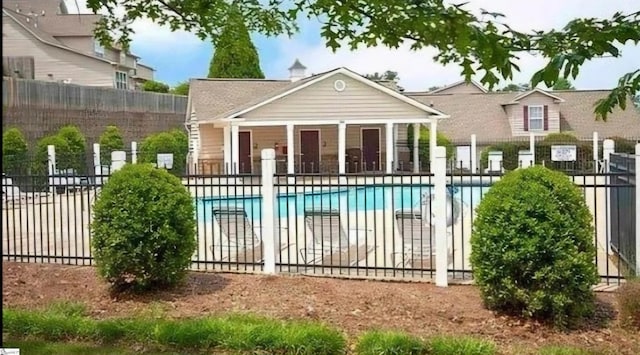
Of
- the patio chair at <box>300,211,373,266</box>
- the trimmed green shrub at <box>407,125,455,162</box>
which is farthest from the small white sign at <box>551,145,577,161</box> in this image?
the patio chair at <box>300,211,373,266</box>

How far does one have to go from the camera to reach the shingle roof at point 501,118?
31703mm

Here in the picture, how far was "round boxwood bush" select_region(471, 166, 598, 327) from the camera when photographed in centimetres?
533

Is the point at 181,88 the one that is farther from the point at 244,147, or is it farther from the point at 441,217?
the point at 441,217

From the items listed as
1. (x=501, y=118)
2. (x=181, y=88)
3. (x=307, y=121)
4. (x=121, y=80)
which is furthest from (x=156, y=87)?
(x=501, y=118)

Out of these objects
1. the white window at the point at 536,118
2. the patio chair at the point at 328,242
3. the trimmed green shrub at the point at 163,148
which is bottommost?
the patio chair at the point at 328,242

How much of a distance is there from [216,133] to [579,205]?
24137 mm

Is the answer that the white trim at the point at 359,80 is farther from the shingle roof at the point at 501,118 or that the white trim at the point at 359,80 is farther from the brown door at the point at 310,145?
the shingle roof at the point at 501,118

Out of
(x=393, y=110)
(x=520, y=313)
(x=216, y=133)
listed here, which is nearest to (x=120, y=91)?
(x=216, y=133)

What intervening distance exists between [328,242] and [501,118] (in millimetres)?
25526

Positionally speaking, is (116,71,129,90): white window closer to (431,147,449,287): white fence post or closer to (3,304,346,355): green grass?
(431,147,449,287): white fence post

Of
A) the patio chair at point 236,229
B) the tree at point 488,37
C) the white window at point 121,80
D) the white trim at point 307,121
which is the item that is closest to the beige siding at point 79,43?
the white window at point 121,80

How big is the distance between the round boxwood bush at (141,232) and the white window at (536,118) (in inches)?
1093

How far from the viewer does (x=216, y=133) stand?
28.6 m

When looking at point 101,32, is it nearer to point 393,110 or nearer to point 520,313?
point 520,313
